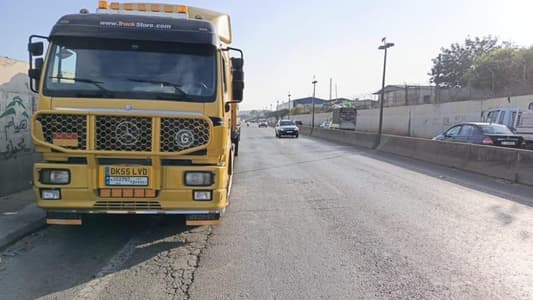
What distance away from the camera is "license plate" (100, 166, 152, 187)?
5.26m

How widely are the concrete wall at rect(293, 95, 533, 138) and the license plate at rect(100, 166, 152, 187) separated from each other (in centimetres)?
2784

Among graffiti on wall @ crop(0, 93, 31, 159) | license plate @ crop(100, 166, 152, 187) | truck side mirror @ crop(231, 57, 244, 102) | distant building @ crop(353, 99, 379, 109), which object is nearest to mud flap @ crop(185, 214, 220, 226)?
license plate @ crop(100, 166, 152, 187)

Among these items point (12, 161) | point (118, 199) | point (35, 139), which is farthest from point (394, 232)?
point (12, 161)

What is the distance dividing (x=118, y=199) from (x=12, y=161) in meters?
4.74

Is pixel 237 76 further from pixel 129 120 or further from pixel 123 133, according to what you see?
pixel 123 133

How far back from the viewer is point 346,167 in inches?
586

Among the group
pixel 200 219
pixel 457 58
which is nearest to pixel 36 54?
pixel 200 219

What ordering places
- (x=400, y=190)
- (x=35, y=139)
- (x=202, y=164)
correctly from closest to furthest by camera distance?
1. (x=35, y=139)
2. (x=202, y=164)
3. (x=400, y=190)

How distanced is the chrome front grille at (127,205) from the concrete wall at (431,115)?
2778 cm

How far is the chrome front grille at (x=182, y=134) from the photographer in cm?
534

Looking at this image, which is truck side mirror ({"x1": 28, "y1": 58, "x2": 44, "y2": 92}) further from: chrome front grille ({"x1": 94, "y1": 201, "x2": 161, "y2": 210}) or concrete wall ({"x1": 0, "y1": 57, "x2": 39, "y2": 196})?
concrete wall ({"x1": 0, "y1": 57, "x2": 39, "y2": 196})

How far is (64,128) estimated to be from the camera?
17.1ft

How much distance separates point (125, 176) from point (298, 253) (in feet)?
7.72

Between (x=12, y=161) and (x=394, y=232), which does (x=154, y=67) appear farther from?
(x=12, y=161)
